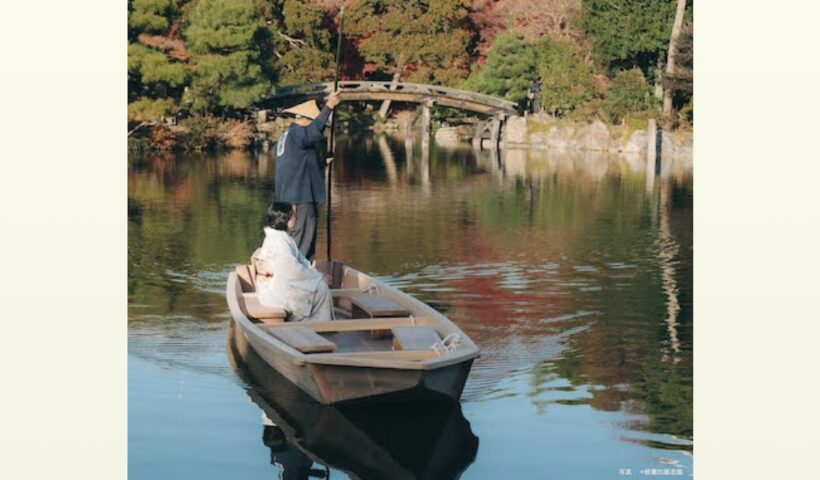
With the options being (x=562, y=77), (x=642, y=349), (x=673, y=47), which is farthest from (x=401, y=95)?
(x=642, y=349)

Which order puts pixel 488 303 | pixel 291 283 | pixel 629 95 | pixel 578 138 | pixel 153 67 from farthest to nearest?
pixel 578 138 → pixel 629 95 → pixel 153 67 → pixel 488 303 → pixel 291 283

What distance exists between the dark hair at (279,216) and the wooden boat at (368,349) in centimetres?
36

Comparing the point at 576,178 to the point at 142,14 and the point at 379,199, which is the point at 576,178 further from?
the point at 142,14

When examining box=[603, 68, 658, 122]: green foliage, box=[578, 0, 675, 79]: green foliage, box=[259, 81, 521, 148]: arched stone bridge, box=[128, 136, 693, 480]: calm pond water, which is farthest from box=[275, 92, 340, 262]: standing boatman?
box=[603, 68, 658, 122]: green foliage

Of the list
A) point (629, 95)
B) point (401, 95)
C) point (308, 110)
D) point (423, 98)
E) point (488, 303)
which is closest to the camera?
point (308, 110)

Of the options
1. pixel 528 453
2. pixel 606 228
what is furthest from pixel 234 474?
pixel 606 228

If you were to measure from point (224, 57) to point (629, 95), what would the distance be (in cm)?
523

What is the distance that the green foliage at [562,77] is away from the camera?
18172mm

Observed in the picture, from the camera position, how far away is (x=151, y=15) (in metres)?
13.0

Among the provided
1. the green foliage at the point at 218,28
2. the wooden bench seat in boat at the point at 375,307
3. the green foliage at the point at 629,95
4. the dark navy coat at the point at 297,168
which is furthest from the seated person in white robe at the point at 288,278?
the green foliage at the point at 629,95

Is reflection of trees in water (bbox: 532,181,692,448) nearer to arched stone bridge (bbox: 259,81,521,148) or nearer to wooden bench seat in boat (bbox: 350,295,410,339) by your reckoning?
wooden bench seat in boat (bbox: 350,295,410,339)

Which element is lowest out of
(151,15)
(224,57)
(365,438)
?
(365,438)

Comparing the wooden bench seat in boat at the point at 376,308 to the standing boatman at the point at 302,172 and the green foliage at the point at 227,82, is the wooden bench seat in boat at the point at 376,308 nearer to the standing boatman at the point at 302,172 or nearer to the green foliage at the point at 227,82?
the standing boatman at the point at 302,172

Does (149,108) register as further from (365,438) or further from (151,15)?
(365,438)
